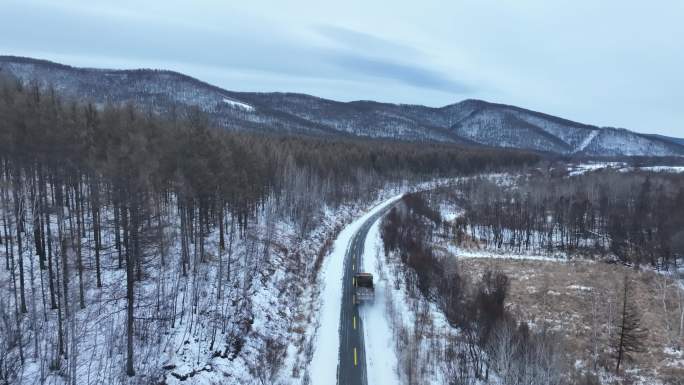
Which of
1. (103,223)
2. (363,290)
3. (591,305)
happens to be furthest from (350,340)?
(591,305)

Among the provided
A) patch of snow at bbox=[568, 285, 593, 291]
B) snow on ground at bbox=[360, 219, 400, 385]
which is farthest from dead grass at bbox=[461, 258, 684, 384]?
snow on ground at bbox=[360, 219, 400, 385]

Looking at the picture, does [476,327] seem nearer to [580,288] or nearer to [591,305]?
[591,305]

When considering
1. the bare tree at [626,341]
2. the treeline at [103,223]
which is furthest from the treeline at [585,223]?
the treeline at [103,223]

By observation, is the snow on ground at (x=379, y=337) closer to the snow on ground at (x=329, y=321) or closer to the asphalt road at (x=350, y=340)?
the asphalt road at (x=350, y=340)

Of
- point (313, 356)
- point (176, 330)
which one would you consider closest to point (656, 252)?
point (313, 356)

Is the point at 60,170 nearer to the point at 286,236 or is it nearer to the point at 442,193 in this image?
the point at 286,236

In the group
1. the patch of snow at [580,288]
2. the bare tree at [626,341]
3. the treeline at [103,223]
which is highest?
the treeline at [103,223]
